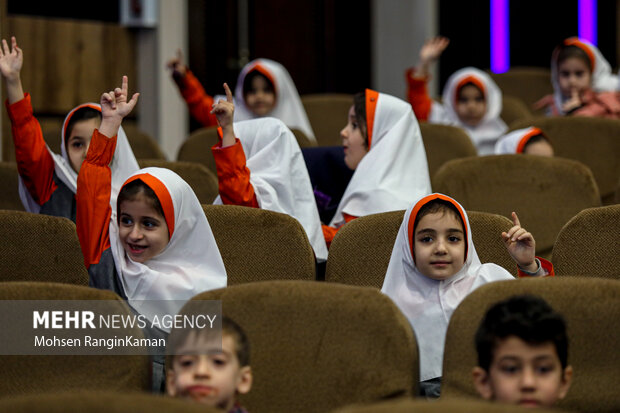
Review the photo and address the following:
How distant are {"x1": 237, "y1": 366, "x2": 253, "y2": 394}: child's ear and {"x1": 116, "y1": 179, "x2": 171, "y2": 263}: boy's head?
0.65 m

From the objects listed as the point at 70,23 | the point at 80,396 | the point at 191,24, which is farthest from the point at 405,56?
the point at 80,396

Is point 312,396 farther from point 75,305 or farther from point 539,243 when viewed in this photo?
point 539,243

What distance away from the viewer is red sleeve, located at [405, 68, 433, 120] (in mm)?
4707

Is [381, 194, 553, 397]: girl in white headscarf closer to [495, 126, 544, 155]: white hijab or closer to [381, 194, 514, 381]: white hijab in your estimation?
[381, 194, 514, 381]: white hijab

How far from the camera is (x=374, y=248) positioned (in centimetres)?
247

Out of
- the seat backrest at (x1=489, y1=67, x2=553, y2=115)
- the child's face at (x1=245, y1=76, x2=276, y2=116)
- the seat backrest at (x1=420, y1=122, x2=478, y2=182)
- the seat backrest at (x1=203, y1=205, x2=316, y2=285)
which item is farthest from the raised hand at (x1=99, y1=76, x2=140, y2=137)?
the seat backrest at (x1=489, y1=67, x2=553, y2=115)

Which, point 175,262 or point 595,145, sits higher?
point 595,145

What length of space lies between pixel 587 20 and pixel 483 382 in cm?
542

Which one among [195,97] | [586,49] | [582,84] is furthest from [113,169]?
[586,49]

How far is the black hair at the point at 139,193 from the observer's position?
2.32 metres

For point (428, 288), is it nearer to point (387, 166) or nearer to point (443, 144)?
point (387, 166)

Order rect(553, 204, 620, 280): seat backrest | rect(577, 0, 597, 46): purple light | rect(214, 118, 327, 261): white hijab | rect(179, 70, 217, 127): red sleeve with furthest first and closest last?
rect(577, 0, 597, 46): purple light → rect(179, 70, 217, 127): red sleeve → rect(214, 118, 327, 261): white hijab → rect(553, 204, 620, 280): seat backrest

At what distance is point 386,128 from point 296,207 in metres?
0.52

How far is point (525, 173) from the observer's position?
3.06 meters
